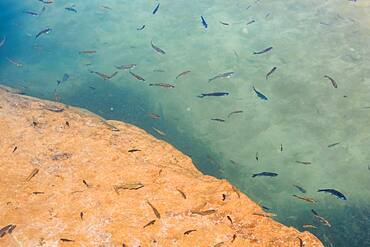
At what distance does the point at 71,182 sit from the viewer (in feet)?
17.3

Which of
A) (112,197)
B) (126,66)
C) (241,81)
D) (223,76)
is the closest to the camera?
(112,197)

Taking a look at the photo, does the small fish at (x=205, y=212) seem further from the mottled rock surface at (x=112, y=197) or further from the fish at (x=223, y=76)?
the fish at (x=223, y=76)

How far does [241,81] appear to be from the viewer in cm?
902

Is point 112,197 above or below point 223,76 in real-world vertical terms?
above

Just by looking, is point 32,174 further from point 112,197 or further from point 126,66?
point 126,66

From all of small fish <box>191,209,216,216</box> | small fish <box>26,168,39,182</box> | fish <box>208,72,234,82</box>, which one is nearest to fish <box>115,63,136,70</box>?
fish <box>208,72,234,82</box>

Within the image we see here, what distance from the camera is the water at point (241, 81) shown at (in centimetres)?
695

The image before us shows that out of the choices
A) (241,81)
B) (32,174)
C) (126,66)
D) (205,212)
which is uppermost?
(205,212)

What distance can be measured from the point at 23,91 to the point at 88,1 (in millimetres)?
5121

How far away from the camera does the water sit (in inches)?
273

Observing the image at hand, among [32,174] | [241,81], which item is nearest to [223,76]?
[241,81]

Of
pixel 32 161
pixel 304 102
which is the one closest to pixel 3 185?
pixel 32 161

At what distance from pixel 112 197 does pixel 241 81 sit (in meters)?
5.10

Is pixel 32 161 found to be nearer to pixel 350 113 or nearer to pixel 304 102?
pixel 304 102
